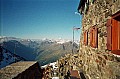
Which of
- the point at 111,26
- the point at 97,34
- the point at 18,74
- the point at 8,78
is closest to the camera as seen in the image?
the point at 8,78

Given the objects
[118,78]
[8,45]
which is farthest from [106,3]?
[8,45]

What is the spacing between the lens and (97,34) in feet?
19.4

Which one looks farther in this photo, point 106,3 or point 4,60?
point 4,60

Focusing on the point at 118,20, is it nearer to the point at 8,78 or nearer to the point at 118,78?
the point at 118,78

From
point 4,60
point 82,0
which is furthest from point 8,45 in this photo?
point 82,0

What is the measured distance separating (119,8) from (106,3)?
4.50ft

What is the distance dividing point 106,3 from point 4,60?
62624 millimetres

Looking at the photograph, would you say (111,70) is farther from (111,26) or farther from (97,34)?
(97,34)

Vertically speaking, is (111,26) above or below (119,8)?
below

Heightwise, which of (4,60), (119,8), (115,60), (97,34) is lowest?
(4,60)

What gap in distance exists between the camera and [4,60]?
62219 millimetres

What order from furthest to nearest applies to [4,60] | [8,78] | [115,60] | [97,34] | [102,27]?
[4,60]
[97,34]
[102,27]
[115,60]
[8,78]

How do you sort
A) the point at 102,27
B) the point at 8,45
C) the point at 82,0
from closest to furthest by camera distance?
the point at 102,27
the point at 82,0
the point at 8,45

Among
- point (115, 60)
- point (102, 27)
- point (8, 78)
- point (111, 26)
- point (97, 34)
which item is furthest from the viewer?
point (97, 34)
